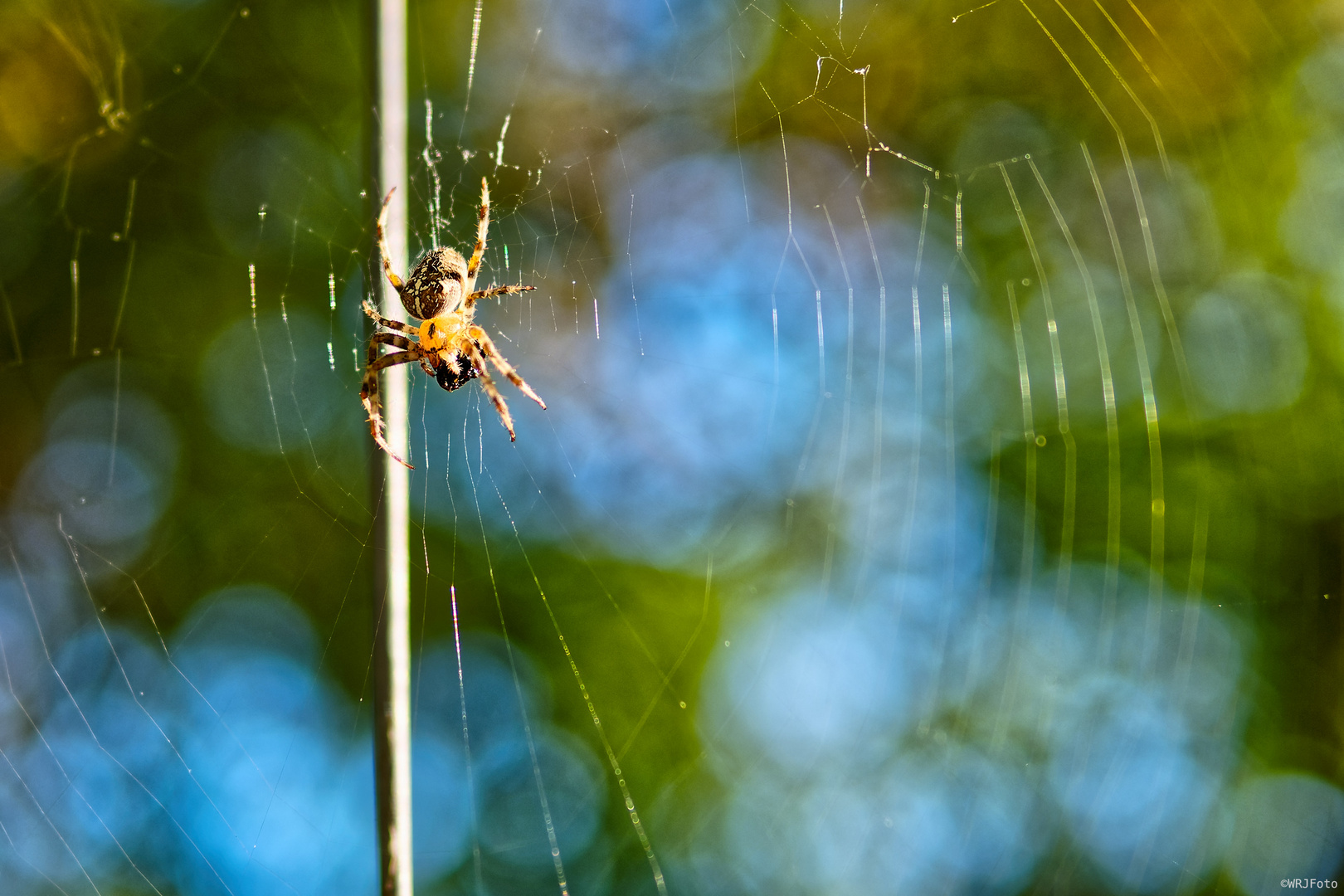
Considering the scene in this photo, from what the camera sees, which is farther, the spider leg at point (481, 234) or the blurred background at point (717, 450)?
the blurred background at point (717, 450)

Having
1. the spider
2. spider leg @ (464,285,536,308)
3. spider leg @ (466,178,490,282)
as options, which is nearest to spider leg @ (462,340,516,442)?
the spider

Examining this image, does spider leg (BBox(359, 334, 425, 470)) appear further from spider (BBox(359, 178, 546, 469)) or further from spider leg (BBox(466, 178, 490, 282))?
spider leg (BBox(466, 178, 490, 282))

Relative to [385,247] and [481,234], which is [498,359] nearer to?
[481,234]

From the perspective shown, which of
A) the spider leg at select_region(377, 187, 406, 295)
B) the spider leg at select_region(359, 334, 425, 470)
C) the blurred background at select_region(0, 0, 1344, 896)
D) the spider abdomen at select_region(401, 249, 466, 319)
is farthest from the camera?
the blurred background at select_region(0, 0, 1344, 896)

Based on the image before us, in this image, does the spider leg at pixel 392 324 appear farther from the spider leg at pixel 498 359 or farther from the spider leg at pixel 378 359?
the spider leg at pixel 498 359

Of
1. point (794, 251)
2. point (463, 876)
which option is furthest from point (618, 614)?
point (794, 251)

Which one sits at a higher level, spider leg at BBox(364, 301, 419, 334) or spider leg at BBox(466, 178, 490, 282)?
spider leg at BBox(466, 178, 490, 282)

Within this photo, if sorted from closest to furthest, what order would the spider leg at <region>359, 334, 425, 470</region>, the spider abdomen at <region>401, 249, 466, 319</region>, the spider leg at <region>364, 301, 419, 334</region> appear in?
1. the spider leg at <region>364, 301, 419, 334</region>
2. the spider leg at <region>359, 334, 425, 470</region>
3. the spider abdomen at <region>401, 249, 466, 319</region>

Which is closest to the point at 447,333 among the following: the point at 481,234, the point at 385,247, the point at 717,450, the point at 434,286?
the point at 434,286

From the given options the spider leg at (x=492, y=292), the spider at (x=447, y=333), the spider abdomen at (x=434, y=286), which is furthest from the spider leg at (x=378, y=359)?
the spider leg at (x=492, y=292)
